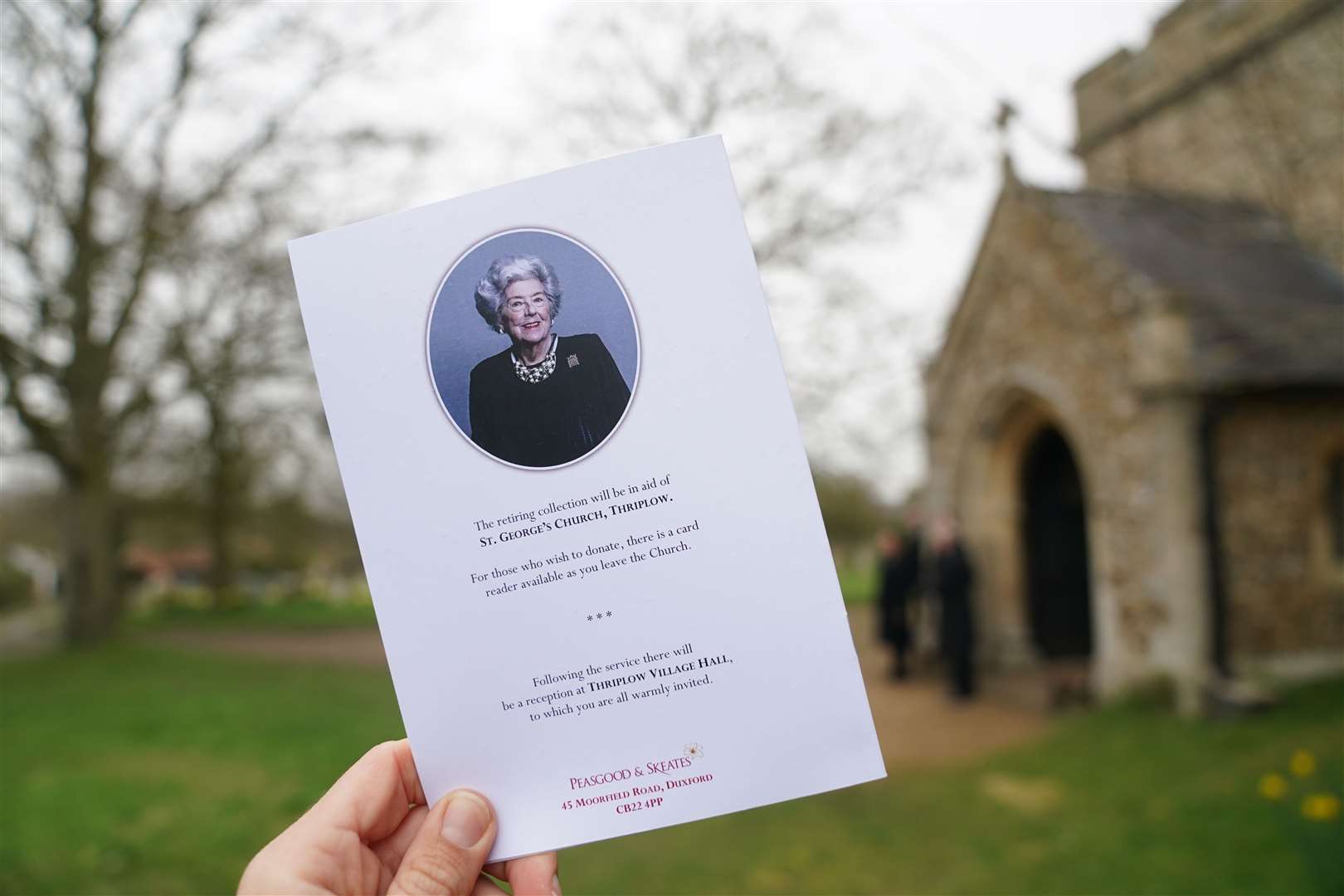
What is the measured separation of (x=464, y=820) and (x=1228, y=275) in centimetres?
1069

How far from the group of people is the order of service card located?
9170 mm

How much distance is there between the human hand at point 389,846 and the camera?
1324 millimetres

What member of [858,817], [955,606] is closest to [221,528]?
[955,606]

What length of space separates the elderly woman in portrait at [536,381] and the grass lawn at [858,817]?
11.6 feet

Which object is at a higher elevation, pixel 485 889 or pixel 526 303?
pixel 526 303

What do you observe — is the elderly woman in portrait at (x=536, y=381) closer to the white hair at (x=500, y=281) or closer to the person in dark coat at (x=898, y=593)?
the white hair at (x=500, y=281)

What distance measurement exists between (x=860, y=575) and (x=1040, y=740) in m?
24.9

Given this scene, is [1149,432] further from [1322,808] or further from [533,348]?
[533,348]

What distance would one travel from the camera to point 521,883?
1.38 m

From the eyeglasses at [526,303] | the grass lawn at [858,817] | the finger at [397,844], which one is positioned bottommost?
the grass lawn at [858,817]

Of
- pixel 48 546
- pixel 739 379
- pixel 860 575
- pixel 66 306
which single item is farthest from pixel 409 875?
pixel 48 546

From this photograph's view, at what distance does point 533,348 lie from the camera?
52.3 inches

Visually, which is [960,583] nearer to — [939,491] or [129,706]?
[939,491]

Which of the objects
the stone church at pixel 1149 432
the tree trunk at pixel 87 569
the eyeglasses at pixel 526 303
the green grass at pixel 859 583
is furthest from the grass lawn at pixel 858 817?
the tree trunk at pixel 87 569
